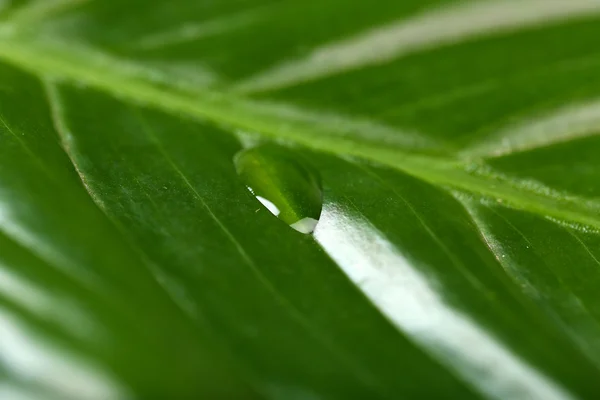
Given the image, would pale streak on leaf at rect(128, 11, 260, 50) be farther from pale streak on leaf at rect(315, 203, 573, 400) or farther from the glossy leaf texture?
pale streak on leaf at rect(315, 203, 573, 400)

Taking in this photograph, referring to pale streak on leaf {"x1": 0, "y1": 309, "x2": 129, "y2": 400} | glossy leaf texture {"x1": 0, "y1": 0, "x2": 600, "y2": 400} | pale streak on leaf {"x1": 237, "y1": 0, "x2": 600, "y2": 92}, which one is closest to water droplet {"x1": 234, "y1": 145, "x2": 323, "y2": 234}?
glossy leaf texture {"x1": 0, "y1": 0, "x2": 600, "y2": 400}

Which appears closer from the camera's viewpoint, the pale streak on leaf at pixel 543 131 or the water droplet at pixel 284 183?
the water droplet at pixel 284 183

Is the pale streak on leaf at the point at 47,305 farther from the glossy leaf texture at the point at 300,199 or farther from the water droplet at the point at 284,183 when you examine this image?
the water droplet at the point at 284,183

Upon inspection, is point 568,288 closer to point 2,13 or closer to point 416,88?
point 416,88

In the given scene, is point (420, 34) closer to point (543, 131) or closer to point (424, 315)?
point (543, 131)

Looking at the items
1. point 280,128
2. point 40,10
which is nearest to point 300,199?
point 280,128

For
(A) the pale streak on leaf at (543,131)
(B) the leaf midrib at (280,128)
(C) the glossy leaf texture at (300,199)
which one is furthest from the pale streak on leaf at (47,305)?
(A) the pale streak on leaf at (543,131)
